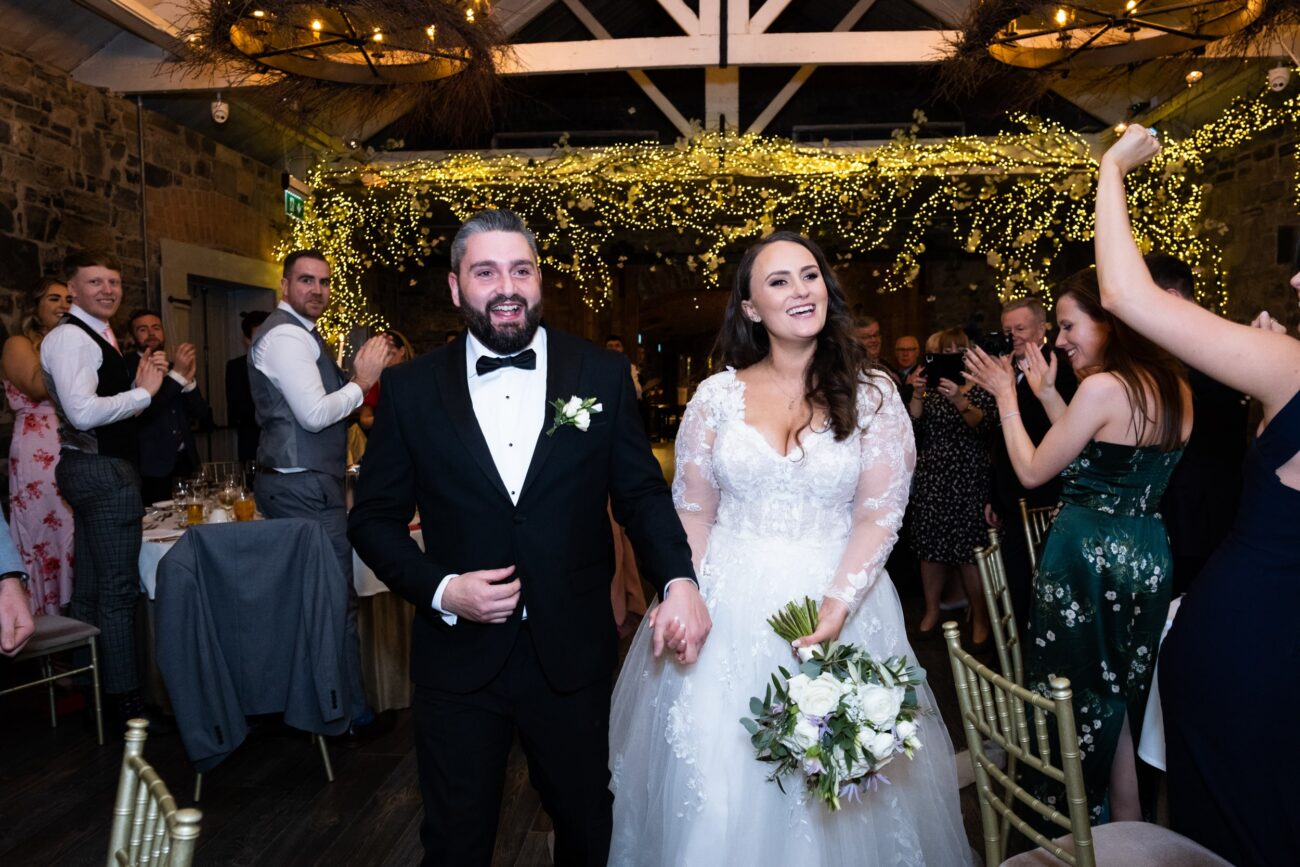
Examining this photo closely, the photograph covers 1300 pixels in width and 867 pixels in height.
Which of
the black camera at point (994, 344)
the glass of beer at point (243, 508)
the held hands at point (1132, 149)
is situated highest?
the held hands at point (1132, 149)

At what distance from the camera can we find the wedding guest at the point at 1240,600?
1632mm

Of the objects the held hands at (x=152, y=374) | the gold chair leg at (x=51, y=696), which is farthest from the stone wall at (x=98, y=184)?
the gold chair leg at (x=51, y=696)

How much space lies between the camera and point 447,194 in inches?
311

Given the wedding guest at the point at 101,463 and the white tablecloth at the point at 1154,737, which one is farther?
the wedding guest at the point at 101,463

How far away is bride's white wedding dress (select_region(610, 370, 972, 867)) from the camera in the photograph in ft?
6.86

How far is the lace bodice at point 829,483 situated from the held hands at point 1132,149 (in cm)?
75

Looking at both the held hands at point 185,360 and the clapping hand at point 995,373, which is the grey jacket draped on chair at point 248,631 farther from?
the clapping hand at point 995,373

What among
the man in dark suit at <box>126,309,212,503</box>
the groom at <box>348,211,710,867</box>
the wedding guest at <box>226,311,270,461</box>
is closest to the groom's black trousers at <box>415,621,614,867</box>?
the groom at <box>348,211,710,867</box>

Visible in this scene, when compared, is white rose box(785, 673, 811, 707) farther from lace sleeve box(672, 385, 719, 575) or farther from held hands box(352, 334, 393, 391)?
held hands box(352, 334, 393, 391)

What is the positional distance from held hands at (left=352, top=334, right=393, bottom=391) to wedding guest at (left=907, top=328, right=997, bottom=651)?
8.64ft

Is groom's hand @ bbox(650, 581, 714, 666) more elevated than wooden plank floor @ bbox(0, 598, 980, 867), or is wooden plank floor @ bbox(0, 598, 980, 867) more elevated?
groom's hand @ bbox(650, 581, 714, 666)

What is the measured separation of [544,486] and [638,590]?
354cm

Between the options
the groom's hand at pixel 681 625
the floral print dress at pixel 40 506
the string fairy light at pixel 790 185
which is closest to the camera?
the groom's hand at pixel 681 625

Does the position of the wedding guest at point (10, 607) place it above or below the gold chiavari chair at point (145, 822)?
above
